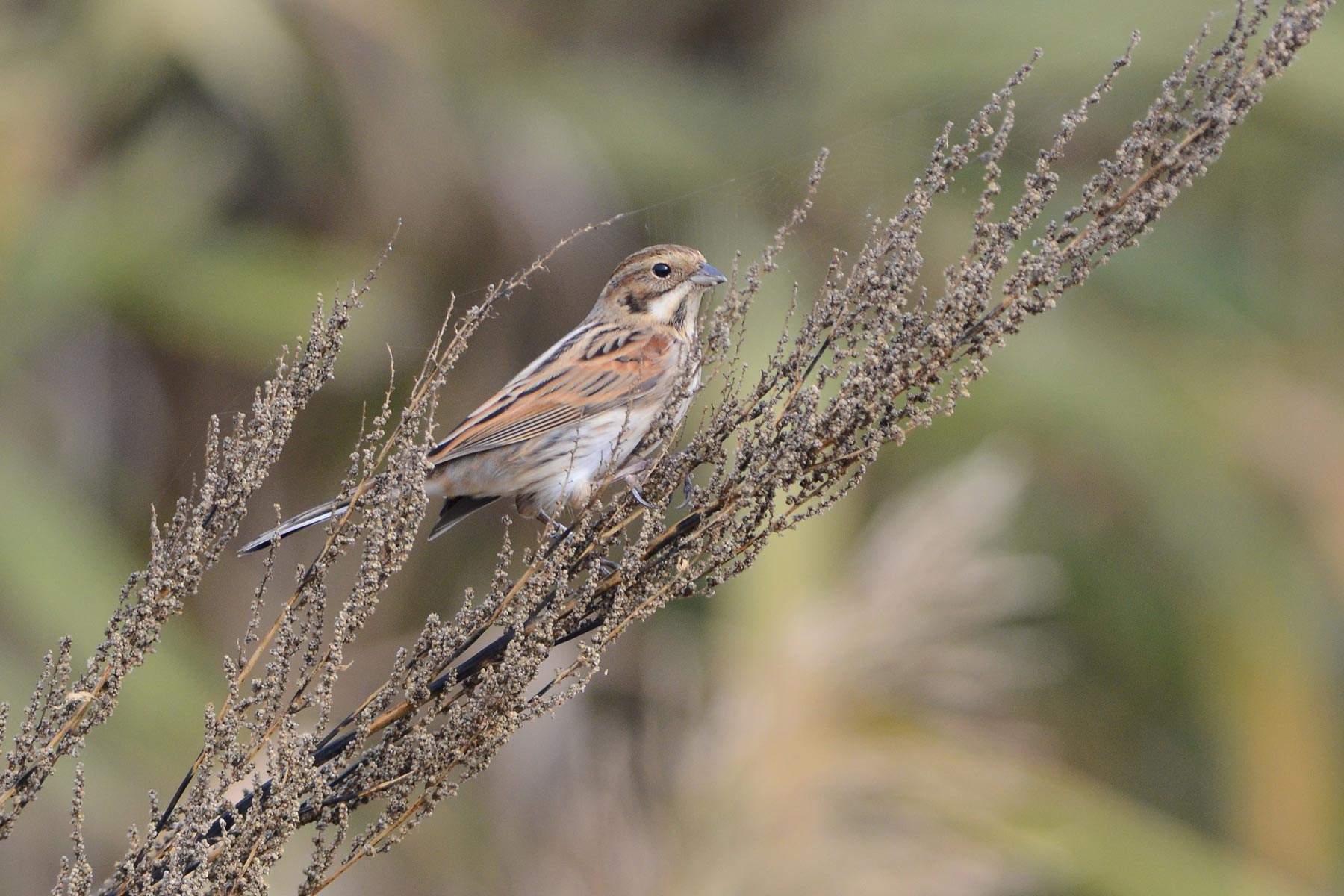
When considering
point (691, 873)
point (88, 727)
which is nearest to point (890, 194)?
point (691, 873)

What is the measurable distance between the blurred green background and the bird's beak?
6.72 feet

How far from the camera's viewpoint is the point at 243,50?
926 centimetres

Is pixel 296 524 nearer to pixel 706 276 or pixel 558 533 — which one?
pixel 558 533

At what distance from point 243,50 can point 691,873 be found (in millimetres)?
6008

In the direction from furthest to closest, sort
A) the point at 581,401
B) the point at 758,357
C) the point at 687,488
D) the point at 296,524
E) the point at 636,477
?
the point at 758,357 < the point at 581,401 < the point at 296,524 < the point at 636,477 < the point at 687,488

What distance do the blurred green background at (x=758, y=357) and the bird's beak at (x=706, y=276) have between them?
2.05m

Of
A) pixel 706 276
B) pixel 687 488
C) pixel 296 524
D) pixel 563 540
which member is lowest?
pixel 563 540

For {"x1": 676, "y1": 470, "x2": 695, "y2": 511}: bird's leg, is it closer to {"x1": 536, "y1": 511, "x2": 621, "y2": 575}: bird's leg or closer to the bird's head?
{"x1": 536, "y1": 511, "x2": 621, "y2": 575}: bird's leg

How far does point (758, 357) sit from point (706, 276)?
9.20 ft

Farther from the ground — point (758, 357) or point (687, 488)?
point (758, 357)

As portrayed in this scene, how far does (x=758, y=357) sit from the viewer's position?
722 centimetres

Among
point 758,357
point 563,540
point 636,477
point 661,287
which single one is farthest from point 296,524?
point 758,357

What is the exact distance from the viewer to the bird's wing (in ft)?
14.1

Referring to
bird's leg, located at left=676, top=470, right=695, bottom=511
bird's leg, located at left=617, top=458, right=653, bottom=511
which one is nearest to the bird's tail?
bird's leg, located at left=617, top=458, right=653, bottom=511
